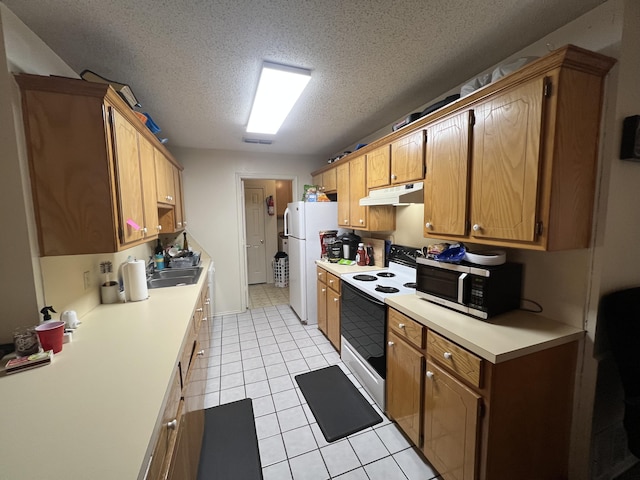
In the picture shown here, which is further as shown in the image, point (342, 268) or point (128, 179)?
point (342, 268)

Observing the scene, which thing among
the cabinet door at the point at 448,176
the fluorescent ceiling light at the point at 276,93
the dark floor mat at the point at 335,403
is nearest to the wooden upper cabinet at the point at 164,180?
the fluorescent ceiling light at the point at 276,93

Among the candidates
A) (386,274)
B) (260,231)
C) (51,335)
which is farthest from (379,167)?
(260,231)

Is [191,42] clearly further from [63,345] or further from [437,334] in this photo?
[437,334]

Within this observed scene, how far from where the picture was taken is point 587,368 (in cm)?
132

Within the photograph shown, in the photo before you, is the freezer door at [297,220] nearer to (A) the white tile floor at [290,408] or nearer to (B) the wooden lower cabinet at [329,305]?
(B) the wooden lower cabinet at [329,305]

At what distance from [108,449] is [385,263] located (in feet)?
8.45

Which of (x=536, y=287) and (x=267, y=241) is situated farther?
(x=267, y=241)

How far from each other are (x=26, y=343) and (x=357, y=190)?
2.61m

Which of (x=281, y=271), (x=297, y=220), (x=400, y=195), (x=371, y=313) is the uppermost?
(x=400, y=195)

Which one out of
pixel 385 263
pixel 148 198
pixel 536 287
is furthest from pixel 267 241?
pixel 536 287

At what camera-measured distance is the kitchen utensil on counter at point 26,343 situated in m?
1.12

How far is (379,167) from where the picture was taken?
247cm

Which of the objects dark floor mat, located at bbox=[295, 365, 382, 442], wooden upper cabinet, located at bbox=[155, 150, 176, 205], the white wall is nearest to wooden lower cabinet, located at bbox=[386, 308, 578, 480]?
dark floor mat, located at bbox=[295, 365, 382, 442]

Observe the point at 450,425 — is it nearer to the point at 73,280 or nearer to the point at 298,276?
the point at 73,280
